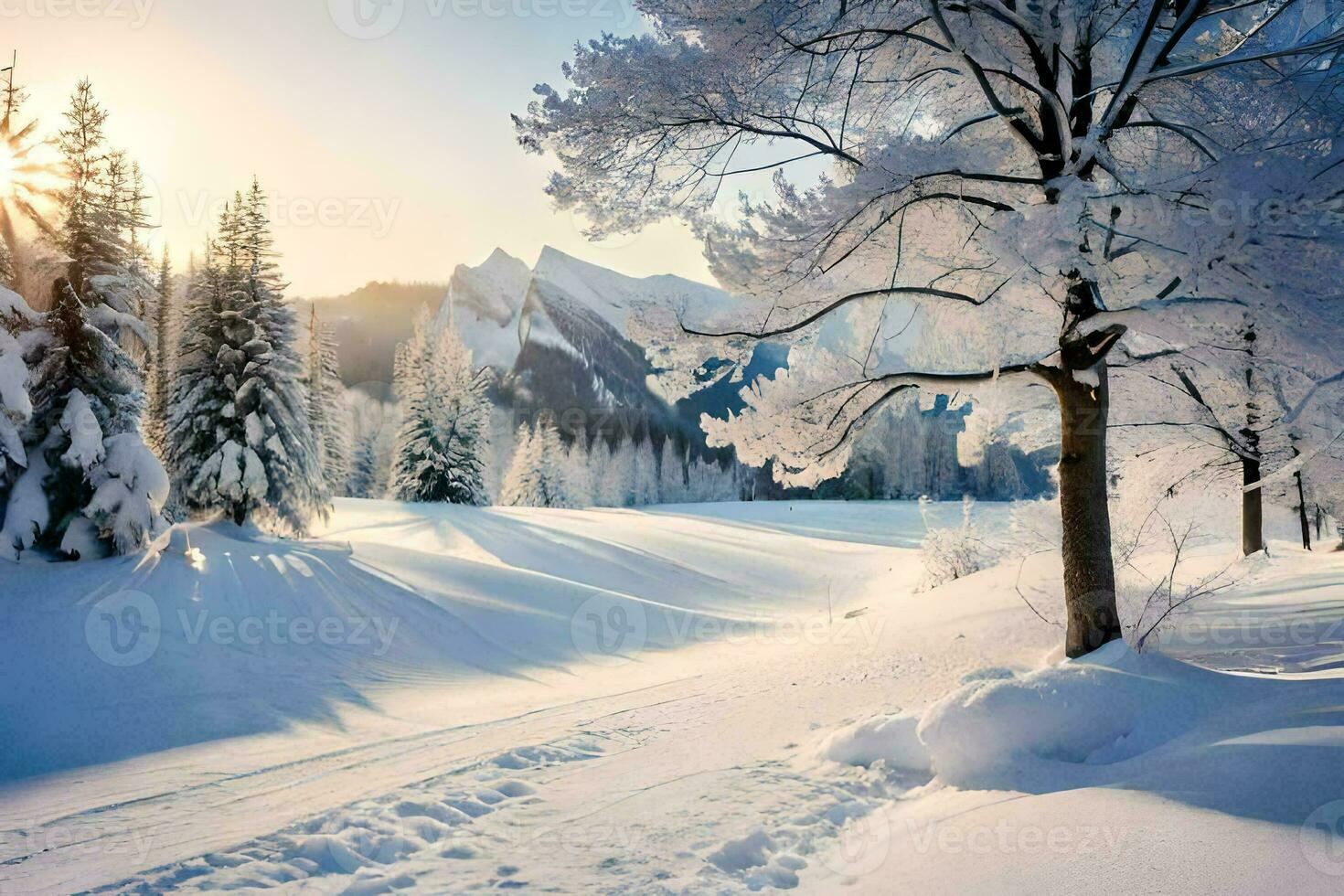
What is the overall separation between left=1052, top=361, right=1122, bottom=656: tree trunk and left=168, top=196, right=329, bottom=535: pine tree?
1309 centimetres

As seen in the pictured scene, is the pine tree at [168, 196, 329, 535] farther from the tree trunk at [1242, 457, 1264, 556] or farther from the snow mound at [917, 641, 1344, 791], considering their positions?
the tree trunk at [1242, 457, 1264, 556]

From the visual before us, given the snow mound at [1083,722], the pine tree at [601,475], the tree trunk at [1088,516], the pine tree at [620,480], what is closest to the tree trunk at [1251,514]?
the tree trunk at [1088,516]

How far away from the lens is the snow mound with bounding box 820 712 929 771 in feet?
15.7

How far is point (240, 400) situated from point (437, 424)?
1484cm

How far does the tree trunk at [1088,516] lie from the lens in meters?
6.02

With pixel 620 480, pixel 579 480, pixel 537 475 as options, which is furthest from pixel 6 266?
pixel 620 480

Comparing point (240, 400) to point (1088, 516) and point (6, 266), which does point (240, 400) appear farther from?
point (1088, 516)

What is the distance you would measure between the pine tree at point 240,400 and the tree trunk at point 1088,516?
43.0 feet

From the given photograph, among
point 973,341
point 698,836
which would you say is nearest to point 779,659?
point 973,341

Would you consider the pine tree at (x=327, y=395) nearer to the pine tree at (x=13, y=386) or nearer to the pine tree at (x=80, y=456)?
the pine tree at (x=80, y=456)

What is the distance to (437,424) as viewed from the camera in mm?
28250

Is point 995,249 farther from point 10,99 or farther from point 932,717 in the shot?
point 10,99

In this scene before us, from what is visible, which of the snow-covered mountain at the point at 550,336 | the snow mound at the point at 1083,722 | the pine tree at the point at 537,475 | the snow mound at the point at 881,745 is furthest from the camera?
the snow-covered mountain at the point at 550,336

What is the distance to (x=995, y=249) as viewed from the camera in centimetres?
457
